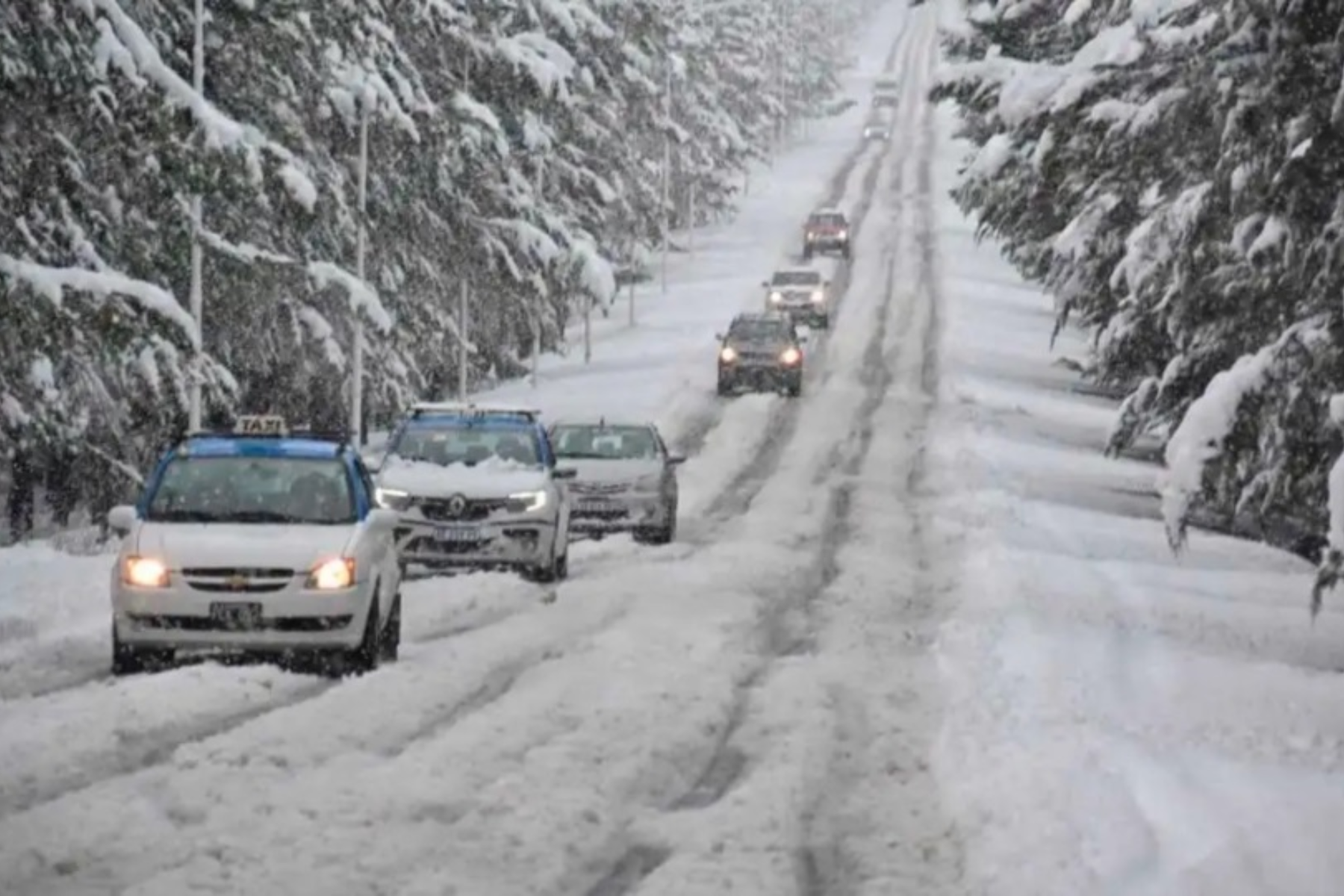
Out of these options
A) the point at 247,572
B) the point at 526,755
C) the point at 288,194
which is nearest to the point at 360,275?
the point at 288,194

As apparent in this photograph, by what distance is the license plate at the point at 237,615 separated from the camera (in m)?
15.1

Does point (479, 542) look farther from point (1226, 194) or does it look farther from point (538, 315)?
point (538, 315)

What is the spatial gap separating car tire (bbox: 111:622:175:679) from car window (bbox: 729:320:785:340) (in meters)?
36.2

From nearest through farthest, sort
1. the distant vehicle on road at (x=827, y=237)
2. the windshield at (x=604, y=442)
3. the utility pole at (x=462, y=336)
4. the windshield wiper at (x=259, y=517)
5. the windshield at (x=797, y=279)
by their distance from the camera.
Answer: the windshield wiper at (x=259, y=517) → the windshield at (x=604, y=442) → the utility pole at (x=462, y=336) → the windshield at (x=797, y=279) → the distant vehicle on road at (x=827, y=237)

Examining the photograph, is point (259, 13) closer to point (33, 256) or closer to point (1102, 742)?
point (33, 256)

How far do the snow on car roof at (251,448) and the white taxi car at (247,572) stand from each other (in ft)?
0.33

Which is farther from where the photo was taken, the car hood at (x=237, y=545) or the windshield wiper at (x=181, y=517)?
the windshield wiper at (x=181, y=517)

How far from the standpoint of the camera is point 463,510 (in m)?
22.5

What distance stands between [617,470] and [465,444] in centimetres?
Answer: 399

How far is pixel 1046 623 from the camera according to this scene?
781 inches

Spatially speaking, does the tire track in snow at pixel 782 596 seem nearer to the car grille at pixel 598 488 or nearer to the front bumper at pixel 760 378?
the front bumper at pixel 760 378

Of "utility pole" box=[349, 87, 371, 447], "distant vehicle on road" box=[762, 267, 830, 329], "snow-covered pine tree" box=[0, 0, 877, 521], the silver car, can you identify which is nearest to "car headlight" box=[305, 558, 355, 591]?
"snow-covered pine tree" box=[0, 0, 877, 521]

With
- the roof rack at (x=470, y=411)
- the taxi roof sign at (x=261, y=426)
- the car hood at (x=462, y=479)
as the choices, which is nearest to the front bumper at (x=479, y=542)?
the car hood at (x=462, y=479)

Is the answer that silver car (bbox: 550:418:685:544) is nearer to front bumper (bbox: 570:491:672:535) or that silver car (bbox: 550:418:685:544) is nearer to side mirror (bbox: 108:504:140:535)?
front bumper (bbox: 570:491:672:535)
